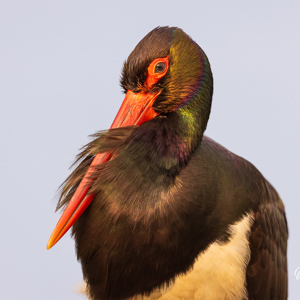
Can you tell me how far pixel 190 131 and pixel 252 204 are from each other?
1.94 ft

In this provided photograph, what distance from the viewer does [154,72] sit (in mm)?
2324

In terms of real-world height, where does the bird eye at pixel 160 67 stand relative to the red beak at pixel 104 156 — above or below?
above

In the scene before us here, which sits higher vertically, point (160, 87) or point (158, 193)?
point (160, 87)

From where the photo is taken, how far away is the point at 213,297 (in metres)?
2.63

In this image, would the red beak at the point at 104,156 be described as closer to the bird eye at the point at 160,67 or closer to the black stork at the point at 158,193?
the black stork at the point at 158,193

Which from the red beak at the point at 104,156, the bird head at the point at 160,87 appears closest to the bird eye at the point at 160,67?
the bird head at the point at 160,87

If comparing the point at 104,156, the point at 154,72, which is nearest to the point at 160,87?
the point at 154,72

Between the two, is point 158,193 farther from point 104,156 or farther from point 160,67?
point 160,67

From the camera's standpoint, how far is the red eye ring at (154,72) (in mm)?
2311

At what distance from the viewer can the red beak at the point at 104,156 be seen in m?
2.34

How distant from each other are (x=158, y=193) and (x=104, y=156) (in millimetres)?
301

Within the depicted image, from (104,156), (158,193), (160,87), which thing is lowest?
(158,193)

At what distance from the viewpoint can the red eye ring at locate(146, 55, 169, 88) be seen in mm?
2311

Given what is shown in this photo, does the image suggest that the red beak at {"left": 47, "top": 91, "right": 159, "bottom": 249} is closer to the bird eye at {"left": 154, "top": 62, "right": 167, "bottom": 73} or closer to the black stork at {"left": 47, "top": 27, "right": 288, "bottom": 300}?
the black stork at {"left": 47, "top": 27, "right": 288, "bottom": 300}
